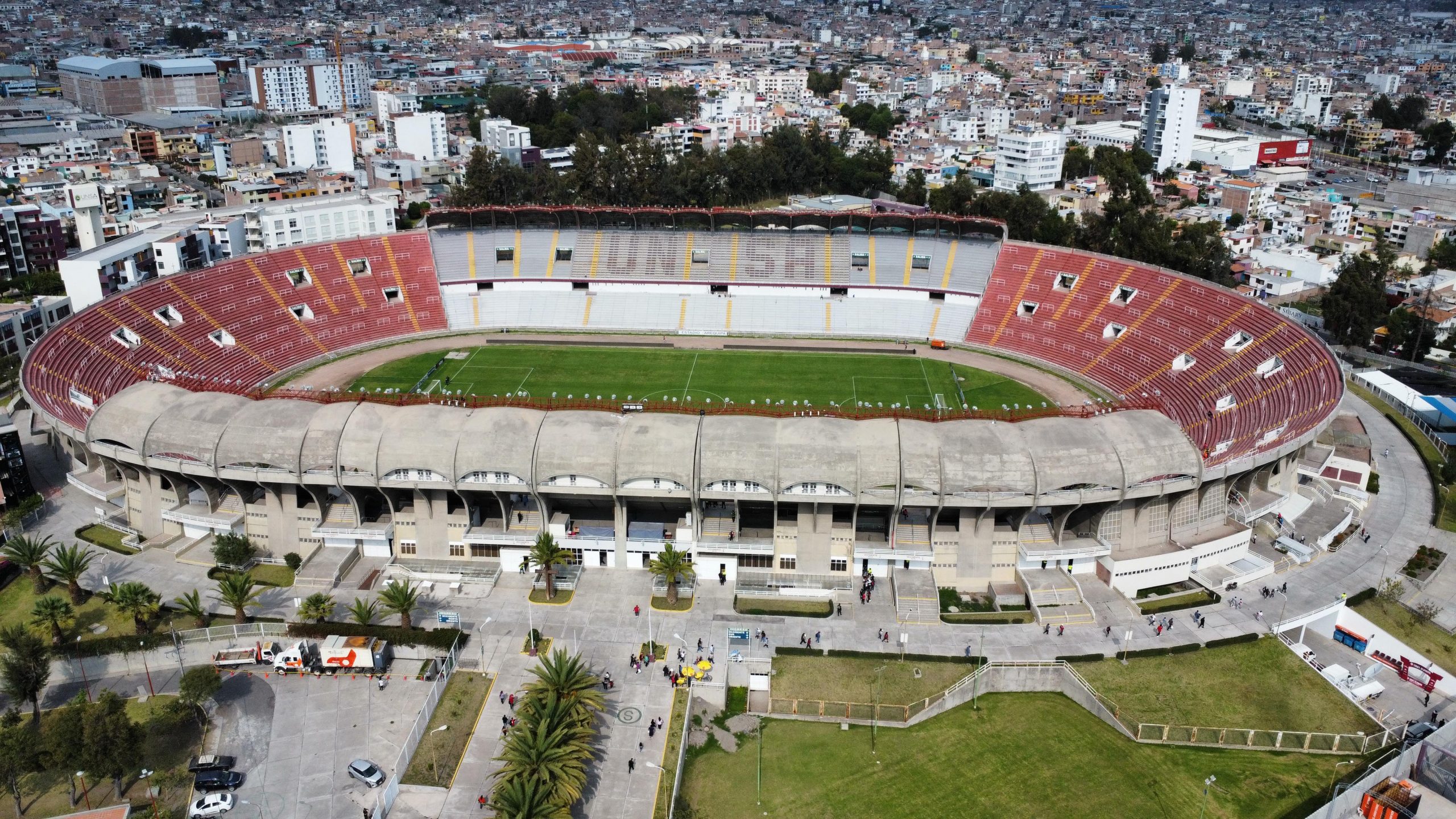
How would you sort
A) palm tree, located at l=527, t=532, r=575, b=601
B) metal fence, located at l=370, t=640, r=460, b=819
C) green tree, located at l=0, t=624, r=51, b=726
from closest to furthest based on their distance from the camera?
1. metal fence, located at l=370, t=640, r=460, b=819
2. green tree, located at l=0, t=624, r=51, b=726
3. palm tree, located at l=527, t=532, r=575, b=601

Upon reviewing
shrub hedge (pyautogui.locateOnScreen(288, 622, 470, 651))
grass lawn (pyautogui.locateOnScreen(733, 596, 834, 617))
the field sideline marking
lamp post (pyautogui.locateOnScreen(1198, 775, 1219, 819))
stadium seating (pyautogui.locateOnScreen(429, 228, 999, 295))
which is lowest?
lamp post (pyautogui.locateOnScreen(1198, 775, 1219, 819))

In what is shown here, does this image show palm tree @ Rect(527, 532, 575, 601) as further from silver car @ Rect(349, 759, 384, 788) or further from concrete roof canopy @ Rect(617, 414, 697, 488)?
silver car @ Rect(349, 759, 384, 788)

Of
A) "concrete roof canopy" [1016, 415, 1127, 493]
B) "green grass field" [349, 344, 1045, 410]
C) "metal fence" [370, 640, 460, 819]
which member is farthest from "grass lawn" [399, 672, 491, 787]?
"green grass field" [349, 344, 1045, 410]

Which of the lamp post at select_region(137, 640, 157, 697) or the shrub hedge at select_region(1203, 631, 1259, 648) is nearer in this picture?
the lamp post at select_region(137, 640, 157, 697)

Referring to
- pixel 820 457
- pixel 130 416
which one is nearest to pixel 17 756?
pixel 130 416

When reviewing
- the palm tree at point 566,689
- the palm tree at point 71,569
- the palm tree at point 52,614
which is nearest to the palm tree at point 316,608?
the palm tree at point 52,614

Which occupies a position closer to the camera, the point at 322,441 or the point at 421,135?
the point at 322,441

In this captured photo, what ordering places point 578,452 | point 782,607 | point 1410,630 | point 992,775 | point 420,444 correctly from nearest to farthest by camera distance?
point 992,775 < point 1410,630 < point 782,607 < point 578,452 < point 420,444

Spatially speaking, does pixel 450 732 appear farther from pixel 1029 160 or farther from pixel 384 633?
pixel 1029 160
